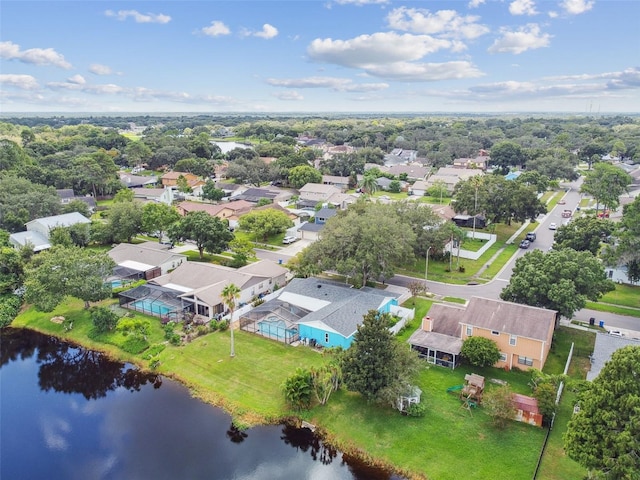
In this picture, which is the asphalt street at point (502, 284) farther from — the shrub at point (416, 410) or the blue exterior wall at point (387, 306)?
the shrub at point (416, 410)

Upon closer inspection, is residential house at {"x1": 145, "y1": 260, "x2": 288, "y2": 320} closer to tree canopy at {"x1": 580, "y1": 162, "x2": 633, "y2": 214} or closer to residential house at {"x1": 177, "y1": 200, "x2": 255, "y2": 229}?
residential house at {"x1": 177, "y1": 200, "x2": 255, "y2": 229}

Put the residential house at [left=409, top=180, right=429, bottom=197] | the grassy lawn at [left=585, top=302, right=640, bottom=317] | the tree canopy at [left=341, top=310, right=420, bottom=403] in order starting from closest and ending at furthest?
the tree canopy at [left=341, top=310, right=420, bottom=403]
the grassy lawn at [left=585, top=302, right=640, bottom=317]
the residential house at [left=409, top=180, right=429, bottom=197]

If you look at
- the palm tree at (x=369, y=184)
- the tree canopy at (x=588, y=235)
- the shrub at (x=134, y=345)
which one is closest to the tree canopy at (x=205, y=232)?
the shrub at (x=134, y=345)

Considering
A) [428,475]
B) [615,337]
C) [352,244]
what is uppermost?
[352,244]

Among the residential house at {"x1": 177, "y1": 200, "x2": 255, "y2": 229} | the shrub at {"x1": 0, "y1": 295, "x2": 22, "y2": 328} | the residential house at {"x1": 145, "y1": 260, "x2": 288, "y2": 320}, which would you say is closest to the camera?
the residential house at {"x1": 145, "y1": 260, "x2": 288, "y2": 320}

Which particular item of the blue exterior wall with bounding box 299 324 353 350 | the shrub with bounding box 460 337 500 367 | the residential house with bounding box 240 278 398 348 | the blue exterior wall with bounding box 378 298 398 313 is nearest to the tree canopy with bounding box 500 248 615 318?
the shrub with bounding box 460 337 500 367

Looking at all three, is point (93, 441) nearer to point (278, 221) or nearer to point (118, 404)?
point (118, 404)

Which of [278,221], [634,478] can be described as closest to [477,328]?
[634,478]
